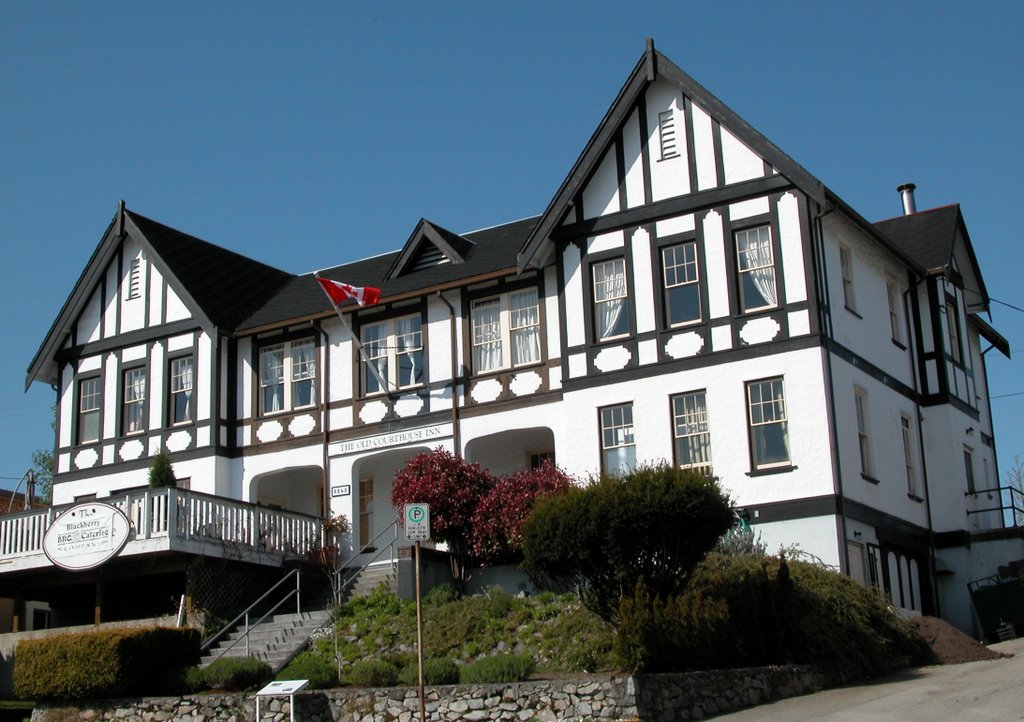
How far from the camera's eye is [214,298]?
35344mm

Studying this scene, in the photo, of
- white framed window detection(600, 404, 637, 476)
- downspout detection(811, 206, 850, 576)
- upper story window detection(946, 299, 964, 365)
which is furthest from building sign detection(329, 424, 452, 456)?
upper story window detection(946, 299, 964, 365)

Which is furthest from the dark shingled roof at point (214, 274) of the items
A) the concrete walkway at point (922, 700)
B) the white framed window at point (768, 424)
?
the concrete walkway at point (922, 700)

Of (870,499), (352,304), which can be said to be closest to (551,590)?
(870,499)

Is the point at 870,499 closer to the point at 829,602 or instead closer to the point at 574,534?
the point at 829,602

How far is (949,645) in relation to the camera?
24797 millimetres

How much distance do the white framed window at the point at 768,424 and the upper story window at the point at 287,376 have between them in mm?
11850

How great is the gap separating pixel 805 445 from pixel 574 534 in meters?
7.28

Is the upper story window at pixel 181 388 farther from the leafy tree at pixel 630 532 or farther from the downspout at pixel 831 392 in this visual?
the downspout at pixel 831 392

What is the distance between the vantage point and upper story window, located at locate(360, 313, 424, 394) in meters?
32.6

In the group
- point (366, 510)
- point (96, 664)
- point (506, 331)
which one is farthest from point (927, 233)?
point (96, 664)

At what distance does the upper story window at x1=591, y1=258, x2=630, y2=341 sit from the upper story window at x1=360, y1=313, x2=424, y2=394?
515cm

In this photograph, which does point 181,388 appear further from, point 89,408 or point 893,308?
point 893,308

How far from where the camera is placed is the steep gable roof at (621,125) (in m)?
27.7

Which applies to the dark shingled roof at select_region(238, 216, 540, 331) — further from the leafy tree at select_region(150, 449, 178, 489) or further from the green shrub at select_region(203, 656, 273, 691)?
the green shrub at select_region(203, 656, 273, 691)
